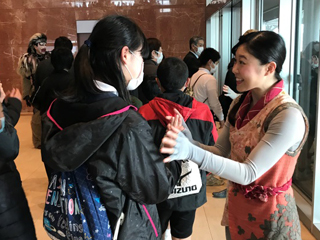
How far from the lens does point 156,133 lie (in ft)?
6.56

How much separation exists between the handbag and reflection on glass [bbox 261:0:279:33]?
2.64m

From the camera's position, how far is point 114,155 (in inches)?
43.1

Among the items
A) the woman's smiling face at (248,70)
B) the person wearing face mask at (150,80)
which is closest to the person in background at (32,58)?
the person wearing face mask at (150,80)

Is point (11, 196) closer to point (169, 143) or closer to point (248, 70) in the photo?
point (169, 143)

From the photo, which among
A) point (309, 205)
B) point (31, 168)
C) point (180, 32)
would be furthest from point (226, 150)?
point (180, 32)

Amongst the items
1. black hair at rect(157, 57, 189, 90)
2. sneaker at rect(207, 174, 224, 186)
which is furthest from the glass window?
black hair at rect(157, 57, 189, 90)

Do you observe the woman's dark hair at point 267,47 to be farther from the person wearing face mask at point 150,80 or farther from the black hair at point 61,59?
the black hair at point 61,59

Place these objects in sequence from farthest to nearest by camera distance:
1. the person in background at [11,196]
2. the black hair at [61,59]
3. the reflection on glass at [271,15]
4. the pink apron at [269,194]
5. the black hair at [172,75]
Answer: the reflection on glass at [271,15] < the black hair at [61,59] < the black hair at [172,75] < the person in background at [11,196] < the pink apron at [269,194]

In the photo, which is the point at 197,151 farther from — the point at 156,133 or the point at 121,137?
the point at 156,133

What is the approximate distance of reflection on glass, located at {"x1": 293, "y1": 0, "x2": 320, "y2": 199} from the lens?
10.9 feet

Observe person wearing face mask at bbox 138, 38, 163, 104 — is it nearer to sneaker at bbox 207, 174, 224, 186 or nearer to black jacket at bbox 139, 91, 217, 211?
black jacket at bbox 139, 91, 217, 211

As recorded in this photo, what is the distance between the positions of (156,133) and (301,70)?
233 centimetres

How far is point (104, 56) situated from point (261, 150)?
69cm

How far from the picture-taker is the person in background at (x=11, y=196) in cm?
152
